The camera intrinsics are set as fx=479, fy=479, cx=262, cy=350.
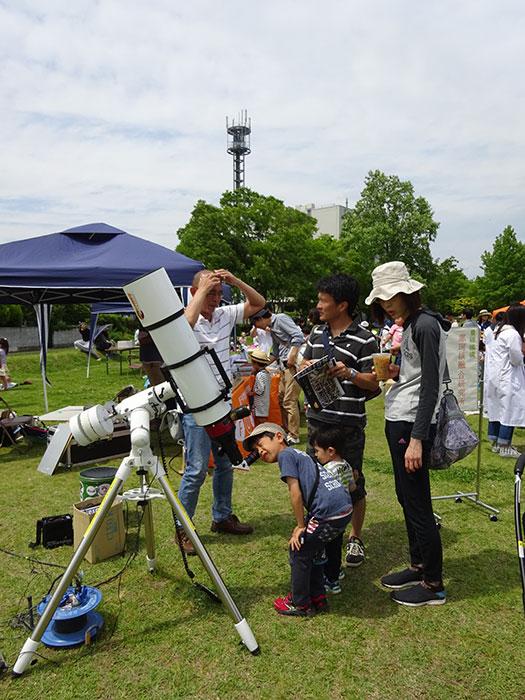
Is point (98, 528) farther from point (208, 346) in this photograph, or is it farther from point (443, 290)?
point (443, 290)

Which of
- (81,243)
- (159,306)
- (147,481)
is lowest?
(147,481)

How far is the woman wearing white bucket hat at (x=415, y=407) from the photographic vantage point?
9.31ft

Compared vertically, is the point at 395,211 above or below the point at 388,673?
above

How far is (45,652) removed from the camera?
2.73m

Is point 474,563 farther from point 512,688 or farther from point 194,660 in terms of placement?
point 194,660

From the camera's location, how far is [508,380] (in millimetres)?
6629

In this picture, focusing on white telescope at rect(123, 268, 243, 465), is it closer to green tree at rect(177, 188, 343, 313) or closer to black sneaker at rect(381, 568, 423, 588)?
black sneaker at rect(381, 568, 423, 588)

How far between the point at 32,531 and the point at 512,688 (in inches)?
153

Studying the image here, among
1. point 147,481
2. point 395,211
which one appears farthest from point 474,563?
point 395,211

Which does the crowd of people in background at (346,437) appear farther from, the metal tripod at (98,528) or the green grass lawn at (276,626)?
the metal tripod at (98,528)

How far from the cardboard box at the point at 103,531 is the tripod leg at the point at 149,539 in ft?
1.38

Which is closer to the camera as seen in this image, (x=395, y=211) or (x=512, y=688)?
(x=512, y=688)

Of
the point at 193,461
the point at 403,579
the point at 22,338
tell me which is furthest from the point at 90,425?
the point at 22,338

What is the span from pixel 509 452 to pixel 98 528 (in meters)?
5.78
